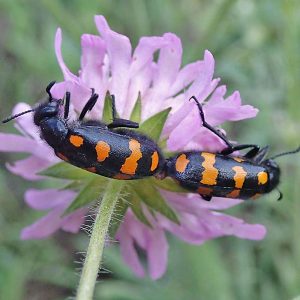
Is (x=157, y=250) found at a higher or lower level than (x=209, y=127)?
lower

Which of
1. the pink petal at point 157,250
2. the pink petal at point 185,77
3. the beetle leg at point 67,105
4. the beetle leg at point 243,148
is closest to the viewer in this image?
the beetle leg at point 67,105

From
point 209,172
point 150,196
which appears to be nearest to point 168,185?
point 150,196

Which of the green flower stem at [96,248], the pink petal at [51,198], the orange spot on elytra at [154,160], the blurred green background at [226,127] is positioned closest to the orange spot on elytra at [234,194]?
the orange spot on elytra at [154,160]

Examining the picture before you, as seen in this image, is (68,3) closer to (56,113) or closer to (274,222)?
(274,222)

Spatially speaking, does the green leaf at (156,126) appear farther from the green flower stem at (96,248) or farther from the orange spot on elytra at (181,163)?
the green flower stem at (96,248)

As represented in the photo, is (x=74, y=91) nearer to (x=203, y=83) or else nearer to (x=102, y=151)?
(x=102, y=151)

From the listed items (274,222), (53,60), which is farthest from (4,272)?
(274,222)

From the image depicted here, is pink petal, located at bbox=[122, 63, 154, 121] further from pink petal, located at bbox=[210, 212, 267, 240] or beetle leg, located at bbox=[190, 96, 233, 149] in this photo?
pink petal, located at bbox=[210, 212, 267, 240]
